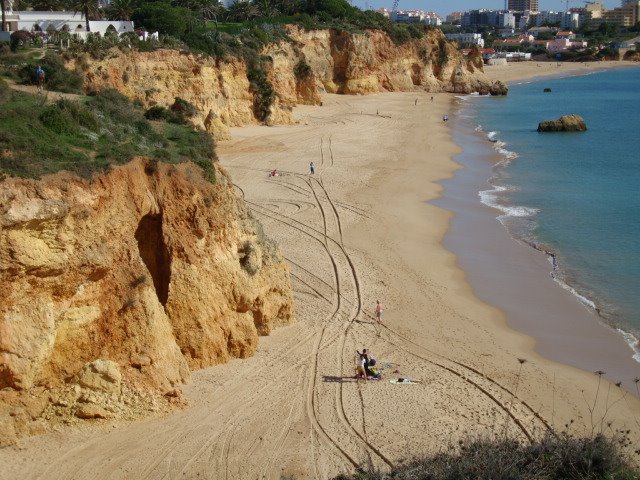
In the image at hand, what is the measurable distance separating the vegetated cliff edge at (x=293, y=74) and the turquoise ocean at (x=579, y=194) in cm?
1033

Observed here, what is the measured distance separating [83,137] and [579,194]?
91.0 ft

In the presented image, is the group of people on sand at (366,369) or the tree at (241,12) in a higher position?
the tree at (241,12)

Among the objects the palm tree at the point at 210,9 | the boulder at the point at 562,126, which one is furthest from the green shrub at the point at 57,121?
the palm tree at the point at 210,9

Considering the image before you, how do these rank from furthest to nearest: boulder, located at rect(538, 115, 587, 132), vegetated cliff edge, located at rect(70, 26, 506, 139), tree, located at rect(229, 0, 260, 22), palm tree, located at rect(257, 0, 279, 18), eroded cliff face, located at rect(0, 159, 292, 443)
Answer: palm tree, located at rect(257, 0, 279, 18), tree, located at rect(229, 0, 260, 22), boulder, located at rect(538, 115, 587, 132), vegetated cliff edge, located at rect(70, 26, 506, 139), eroded cliff face, located at rect(0, 159, 292, 443)

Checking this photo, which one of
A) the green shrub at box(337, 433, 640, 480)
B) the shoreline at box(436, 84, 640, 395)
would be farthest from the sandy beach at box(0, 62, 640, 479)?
the green shrub at box(337, 433, 640, 480)

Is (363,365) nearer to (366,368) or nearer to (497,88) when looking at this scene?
(366,368)

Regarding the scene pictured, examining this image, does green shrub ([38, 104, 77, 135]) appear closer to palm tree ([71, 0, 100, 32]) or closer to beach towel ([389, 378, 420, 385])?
beach towel ([389, 378, 420, 385])

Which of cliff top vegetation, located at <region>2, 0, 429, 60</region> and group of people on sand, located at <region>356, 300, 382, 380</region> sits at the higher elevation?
cliff top vegetation, located at <region>2, 0, 429, 60</region>

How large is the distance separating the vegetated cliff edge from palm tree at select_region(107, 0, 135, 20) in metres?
9.24

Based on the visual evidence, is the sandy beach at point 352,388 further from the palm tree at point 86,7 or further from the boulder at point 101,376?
the palm tree at point 86,7

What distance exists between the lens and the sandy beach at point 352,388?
14.1 m

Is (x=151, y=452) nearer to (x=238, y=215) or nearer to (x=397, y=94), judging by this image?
(x=238, y=215)

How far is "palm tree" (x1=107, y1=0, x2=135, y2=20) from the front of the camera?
2130 inches

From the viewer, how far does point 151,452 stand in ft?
46.5
